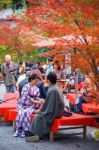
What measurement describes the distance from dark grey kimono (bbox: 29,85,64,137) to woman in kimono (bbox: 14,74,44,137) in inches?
19.7

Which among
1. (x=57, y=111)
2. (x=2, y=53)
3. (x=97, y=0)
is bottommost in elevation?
(x=2, y=53)

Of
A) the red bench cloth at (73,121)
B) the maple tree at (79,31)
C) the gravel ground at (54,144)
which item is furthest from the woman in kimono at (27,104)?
the maple tree at (79,31)

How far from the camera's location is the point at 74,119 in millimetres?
10383

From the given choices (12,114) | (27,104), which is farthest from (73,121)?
(12,114)

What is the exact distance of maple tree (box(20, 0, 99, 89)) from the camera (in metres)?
9.41

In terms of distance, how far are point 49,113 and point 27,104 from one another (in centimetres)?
83

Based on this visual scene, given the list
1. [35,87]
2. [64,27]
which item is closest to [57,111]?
[35,87]

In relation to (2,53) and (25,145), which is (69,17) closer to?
(25,145)

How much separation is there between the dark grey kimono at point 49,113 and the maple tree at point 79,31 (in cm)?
87

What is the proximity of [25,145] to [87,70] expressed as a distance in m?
2.02

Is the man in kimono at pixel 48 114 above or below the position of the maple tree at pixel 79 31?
below

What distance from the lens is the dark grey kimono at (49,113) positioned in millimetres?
10266

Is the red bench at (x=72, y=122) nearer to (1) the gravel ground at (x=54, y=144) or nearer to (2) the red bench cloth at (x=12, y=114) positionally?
(1) the gravel ground at (x=54, y=144)

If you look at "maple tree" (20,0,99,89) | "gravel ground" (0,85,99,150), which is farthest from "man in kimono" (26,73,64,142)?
"maple tree" (20,0,99,89)
